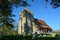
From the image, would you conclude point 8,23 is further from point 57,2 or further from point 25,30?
point 25,30

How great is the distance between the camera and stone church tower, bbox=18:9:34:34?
93812mm

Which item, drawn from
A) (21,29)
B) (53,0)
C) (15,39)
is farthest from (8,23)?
(21,29)

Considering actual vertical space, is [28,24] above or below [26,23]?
below

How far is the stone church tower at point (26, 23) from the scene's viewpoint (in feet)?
308

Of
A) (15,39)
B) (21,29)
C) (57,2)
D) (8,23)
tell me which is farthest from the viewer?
(21,29)

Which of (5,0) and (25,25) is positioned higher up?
(5,0)

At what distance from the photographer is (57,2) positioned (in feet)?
52.9

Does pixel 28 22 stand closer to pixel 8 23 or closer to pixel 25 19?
pixel 25 19

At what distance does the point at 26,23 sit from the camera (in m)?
96.8

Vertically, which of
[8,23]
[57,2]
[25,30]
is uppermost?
[57,2]

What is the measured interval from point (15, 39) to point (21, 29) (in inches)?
2209

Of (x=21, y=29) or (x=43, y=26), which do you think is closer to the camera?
(x=21, y=29)

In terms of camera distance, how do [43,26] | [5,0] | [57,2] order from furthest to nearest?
[43,26]
[5,0]
[57,2]

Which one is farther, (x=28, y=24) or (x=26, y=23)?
(x=28, y=24)
